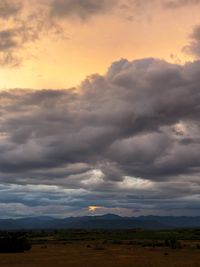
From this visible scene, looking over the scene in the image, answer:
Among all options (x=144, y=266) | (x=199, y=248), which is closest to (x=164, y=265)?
(x=144, y=266)

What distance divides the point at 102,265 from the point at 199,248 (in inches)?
2460

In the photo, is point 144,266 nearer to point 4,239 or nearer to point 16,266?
point 16,266

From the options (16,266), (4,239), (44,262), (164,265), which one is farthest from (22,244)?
(164,265)

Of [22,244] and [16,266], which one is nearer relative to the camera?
[16,266]

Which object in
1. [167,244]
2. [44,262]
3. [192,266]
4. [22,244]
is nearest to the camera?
[192,266]

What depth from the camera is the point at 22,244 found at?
144500 mm

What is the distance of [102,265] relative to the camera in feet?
315

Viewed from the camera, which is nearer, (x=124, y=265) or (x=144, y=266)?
(x=144, y=266)

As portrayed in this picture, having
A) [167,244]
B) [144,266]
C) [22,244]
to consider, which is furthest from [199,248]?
[144,266]

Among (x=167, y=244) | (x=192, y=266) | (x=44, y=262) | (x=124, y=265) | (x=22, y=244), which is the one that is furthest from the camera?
(x=167, y=244)

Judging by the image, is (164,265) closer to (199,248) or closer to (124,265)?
(124,265)

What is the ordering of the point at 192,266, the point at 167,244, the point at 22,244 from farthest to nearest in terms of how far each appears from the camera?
the point at 167,244 → the point at 22,244 → the point at 192,266

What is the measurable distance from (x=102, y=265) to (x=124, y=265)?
15.9 ft

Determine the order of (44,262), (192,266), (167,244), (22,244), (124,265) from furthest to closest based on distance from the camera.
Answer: (167,244) → (22,244) → (44,262) → (124,265) → (192,266)
